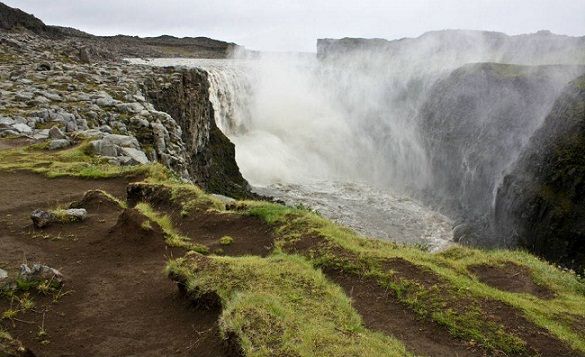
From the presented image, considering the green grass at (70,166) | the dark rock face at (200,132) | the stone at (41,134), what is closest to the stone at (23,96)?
the stone at (41,134)

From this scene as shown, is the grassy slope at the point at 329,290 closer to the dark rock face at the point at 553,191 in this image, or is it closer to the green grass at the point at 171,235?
the green grass at the point at 171,235

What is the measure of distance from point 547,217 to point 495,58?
3970cm

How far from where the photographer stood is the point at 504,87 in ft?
129

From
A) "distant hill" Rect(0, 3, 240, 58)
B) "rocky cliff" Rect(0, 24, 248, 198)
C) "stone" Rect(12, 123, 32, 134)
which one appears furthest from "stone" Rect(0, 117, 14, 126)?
"distant hill" Rect(0, 3, 240, 58)

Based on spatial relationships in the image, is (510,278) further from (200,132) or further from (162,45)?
(162,45)

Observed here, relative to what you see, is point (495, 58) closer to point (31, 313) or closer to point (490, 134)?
point (490, 134)

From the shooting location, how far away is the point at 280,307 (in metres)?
7.25

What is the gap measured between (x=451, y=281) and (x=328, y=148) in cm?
4456

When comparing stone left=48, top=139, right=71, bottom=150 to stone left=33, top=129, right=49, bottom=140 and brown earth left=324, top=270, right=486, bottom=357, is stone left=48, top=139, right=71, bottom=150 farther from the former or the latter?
brown earth left=324, top=270, right=486, bottom=357

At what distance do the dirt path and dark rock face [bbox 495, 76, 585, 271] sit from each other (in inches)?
819

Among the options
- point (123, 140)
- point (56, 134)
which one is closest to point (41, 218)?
point (123, 140)

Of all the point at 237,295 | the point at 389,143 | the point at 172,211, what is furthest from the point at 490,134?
the point at 237,295

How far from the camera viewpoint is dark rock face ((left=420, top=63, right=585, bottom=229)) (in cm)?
3506

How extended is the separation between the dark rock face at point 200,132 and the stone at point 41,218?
49.1ft
